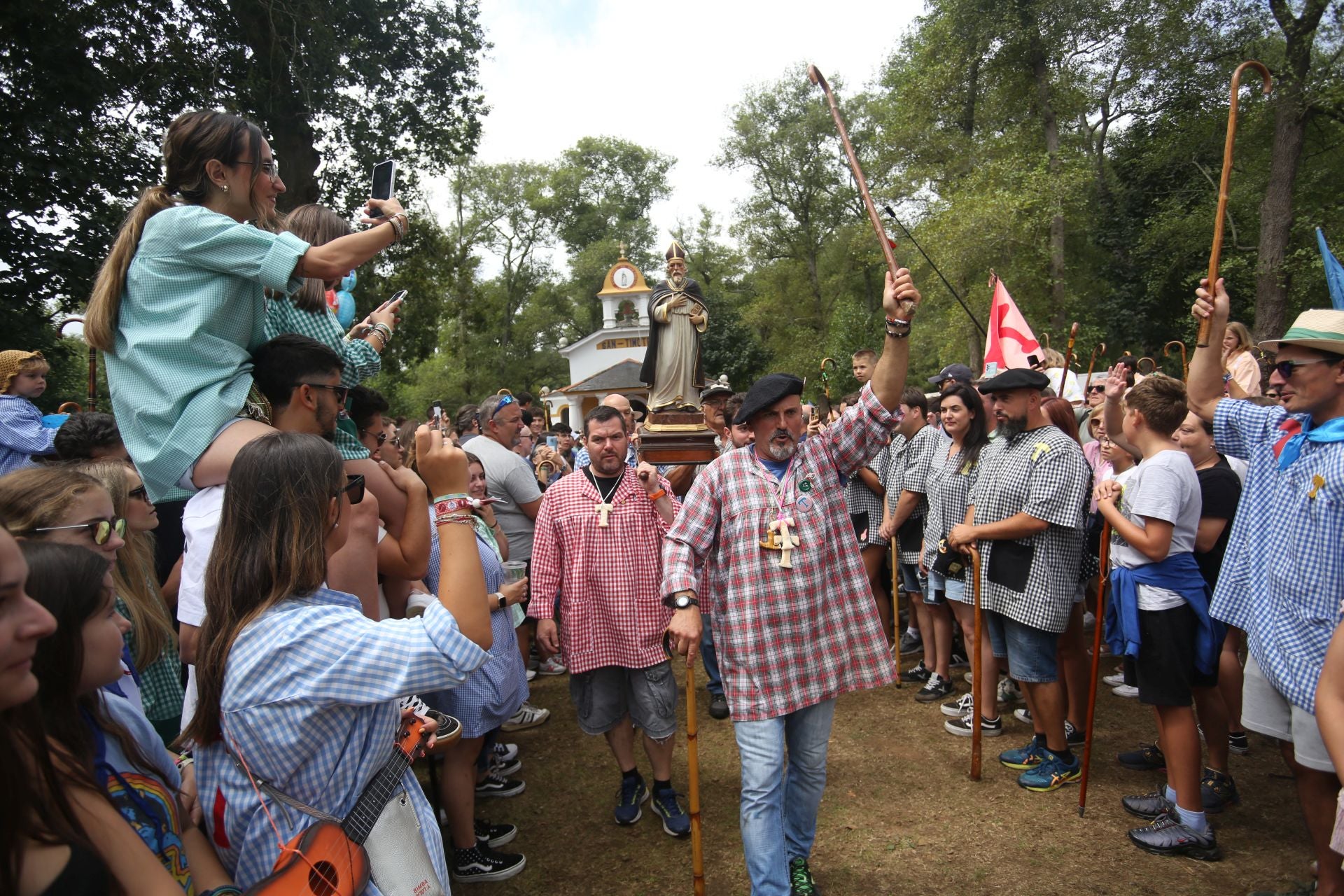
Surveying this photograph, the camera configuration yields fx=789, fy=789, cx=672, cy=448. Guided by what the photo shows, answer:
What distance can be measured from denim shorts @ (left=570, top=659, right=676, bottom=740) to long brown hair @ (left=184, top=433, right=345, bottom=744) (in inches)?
113

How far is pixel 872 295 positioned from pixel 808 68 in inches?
1511

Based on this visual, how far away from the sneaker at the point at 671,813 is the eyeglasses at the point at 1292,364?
3531mm

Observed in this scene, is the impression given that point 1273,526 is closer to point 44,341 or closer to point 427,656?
point 427,656

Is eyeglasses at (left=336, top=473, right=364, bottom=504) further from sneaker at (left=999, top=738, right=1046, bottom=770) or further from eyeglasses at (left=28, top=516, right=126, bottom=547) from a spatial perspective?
sneaker at (left=999, top=738, right=1046, bottom=770)

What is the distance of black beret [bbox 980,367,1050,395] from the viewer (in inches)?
187

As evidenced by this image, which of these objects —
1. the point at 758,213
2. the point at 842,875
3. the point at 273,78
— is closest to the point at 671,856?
the point at 842,875

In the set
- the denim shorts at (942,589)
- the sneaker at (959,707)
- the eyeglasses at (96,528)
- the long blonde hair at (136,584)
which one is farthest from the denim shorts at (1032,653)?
the eyeglasses at (96,528)

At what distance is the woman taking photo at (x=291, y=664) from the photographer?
1778 millimetres

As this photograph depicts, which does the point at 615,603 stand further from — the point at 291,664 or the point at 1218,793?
the point at 1218,793

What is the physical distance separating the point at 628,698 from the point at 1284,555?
10.8 ft

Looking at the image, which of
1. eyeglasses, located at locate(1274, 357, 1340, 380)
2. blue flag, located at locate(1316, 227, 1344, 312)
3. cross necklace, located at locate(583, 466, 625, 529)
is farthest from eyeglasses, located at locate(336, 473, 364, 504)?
blue flag, located at locate(1316, 227, 1344, 312)

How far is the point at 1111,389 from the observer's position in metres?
5.13

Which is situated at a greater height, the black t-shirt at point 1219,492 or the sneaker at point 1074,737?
the black t-shirt at point 1219,492

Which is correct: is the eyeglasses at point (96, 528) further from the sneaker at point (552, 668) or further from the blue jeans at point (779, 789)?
the sneaker at point (552, 668)
